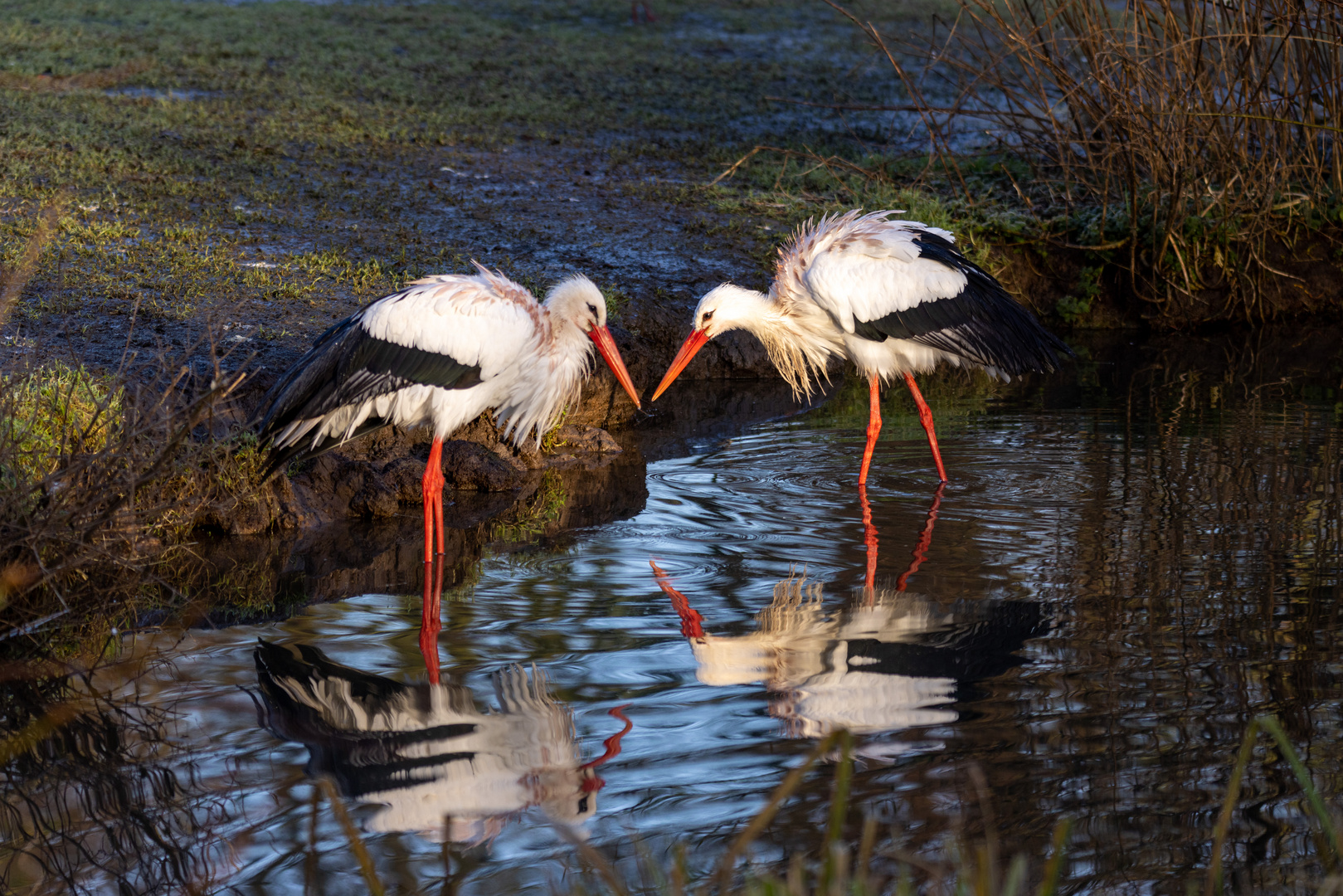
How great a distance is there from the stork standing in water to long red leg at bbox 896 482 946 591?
0.25 m

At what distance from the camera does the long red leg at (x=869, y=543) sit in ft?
16.5

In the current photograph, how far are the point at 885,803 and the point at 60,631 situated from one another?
3.04m

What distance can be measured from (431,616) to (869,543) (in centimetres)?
195

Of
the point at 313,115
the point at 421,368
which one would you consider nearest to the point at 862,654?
the point at 421,368

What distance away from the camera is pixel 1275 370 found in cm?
860

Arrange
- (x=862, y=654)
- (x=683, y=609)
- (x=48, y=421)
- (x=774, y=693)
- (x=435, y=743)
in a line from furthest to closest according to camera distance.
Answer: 1. (x=48, y=421)
2. (x=683, y=609)
3. (x=862, y=654)
4. (x=774, y=693)
5. (x=435, y=743)

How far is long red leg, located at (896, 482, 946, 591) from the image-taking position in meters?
5.18

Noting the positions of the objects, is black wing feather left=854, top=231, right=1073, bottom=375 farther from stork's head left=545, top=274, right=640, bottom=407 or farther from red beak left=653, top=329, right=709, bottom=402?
stork's head left=545, top=274, right=640, bottom=407

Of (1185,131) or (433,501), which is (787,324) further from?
(1185,131)

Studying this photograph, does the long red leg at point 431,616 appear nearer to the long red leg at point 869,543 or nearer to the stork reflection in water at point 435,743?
the stork reflection in water at point 435,743

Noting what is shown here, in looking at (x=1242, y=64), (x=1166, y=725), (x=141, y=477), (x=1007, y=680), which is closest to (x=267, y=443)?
(x=141, y=477)

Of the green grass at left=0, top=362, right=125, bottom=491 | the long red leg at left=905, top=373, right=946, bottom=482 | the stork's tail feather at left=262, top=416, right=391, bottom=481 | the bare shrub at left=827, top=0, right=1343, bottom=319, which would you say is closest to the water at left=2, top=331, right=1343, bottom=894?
the long red leg at left=905, top=373, right=946, bottom=482

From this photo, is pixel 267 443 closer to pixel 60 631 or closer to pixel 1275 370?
pixel 60 631

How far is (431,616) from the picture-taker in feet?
16.0
